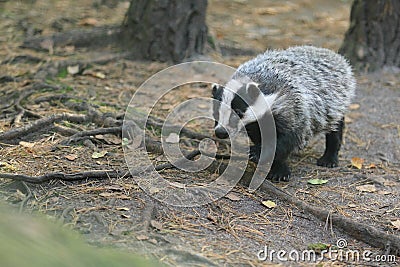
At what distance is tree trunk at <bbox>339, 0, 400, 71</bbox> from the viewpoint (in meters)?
9.02

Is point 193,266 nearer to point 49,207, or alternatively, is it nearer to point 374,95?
point 49,207

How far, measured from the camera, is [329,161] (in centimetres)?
654

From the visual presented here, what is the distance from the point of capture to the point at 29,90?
7.50 meters

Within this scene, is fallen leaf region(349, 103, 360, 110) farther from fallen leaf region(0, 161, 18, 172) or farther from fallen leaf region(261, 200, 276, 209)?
fallen leaf region(0, 161, 18, 172)

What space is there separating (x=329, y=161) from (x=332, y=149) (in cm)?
14

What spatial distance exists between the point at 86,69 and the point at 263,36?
12.8ft

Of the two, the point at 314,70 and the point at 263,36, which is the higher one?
the point at 314,70

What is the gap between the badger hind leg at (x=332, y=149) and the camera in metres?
6.54

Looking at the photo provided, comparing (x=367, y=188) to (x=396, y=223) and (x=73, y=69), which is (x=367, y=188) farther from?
(x=73, y=69)

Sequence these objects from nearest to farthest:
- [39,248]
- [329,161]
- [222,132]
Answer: [39,248]
[222,132]
[329,161]

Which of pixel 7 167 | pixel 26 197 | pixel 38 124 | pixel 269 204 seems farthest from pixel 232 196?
pixel 38 124

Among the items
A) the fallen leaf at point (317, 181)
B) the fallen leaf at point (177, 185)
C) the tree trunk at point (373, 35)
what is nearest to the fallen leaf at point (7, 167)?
the fallen leaf at point (177, 185)

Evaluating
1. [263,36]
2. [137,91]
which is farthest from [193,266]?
[263,36]

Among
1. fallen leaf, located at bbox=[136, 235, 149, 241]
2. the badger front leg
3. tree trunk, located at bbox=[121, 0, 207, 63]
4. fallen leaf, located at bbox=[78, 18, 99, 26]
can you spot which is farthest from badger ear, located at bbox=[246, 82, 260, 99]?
fallen leaf, located at bbox=[78, 18, 99, 26]
